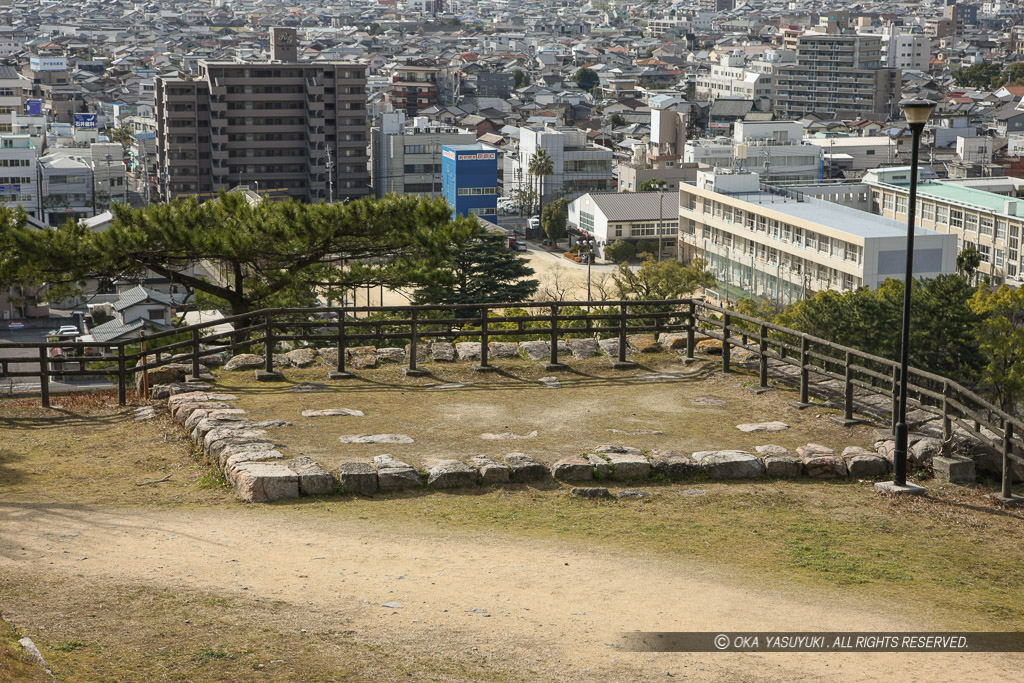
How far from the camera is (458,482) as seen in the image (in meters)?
11.7

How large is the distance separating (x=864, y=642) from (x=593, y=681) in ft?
6.74

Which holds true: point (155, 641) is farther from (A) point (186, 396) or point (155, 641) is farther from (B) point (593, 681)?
(A) point (186, 396)

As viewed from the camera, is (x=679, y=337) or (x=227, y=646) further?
(x=679, y=337)

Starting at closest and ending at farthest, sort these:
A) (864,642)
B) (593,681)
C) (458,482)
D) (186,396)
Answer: (593,681), (864,642), (458,482), (186,396)

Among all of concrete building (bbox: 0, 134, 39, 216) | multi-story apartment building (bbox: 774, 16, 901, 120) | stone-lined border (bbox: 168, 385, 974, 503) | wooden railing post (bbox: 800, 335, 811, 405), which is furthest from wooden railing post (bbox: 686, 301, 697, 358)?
multi-story apartment building (bbox: 774, 16, 901, 120)

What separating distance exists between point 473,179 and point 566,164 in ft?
49.7

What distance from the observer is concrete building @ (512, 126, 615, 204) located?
103750 millimetres

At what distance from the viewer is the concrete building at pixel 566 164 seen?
340 feet

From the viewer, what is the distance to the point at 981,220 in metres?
68.6

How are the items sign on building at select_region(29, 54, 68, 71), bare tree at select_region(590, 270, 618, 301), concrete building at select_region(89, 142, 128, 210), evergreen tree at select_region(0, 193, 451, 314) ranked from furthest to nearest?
sign on building at select_region(29, 54, 68, 71)
concrete building at select_region(89, 142, 128, 210)
bare tree at select_region(590, 270, 618, 301)
evergreen tree at select_region(0, 193, 451, 314)

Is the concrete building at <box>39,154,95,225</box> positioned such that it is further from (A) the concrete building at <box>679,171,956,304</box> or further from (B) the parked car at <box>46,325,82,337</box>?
(A) the concrete building at <box>679,171,956,304</box>

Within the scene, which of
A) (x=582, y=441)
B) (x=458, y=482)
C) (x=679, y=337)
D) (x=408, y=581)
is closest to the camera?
(x=408, y=581)

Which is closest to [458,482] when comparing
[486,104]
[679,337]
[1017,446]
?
[1017,446]

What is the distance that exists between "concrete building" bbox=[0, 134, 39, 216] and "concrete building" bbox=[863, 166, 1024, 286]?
213 ft
